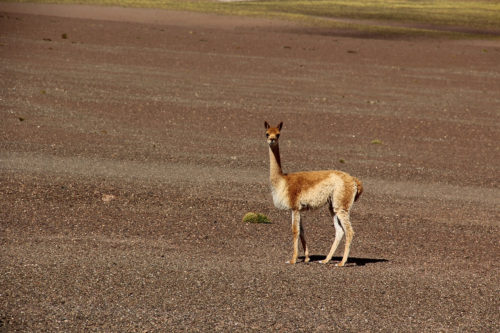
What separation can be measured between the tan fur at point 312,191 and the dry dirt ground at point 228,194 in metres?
0.83

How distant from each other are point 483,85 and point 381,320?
1307 inches

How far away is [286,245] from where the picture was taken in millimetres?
12258

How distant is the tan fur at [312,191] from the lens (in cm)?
1045

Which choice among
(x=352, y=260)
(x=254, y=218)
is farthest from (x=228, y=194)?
(x=352, y=260)

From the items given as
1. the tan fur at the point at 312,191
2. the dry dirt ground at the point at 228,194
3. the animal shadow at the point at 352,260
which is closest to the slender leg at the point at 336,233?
the tan fur at the point at 312,191

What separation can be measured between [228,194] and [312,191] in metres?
5.91

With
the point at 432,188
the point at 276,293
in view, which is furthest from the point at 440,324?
the point at 432,188

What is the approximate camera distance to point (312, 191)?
1047 cm

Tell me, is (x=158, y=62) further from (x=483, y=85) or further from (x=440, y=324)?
(x=440, y=324)

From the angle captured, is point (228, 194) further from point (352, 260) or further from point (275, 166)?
point (275, 166)

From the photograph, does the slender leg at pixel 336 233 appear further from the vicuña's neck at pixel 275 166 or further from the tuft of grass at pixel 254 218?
the tuft of grass at pixel 254 218

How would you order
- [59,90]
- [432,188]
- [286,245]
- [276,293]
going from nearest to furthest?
[276,293] → [286,245] → [432,188] → [59,90]

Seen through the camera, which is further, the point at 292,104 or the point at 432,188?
the point at 292,104

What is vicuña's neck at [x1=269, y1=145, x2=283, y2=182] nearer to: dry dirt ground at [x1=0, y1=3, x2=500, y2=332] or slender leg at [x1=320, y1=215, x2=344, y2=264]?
slender leg at [x1=320, y1=215, x2=344, y2=264]
